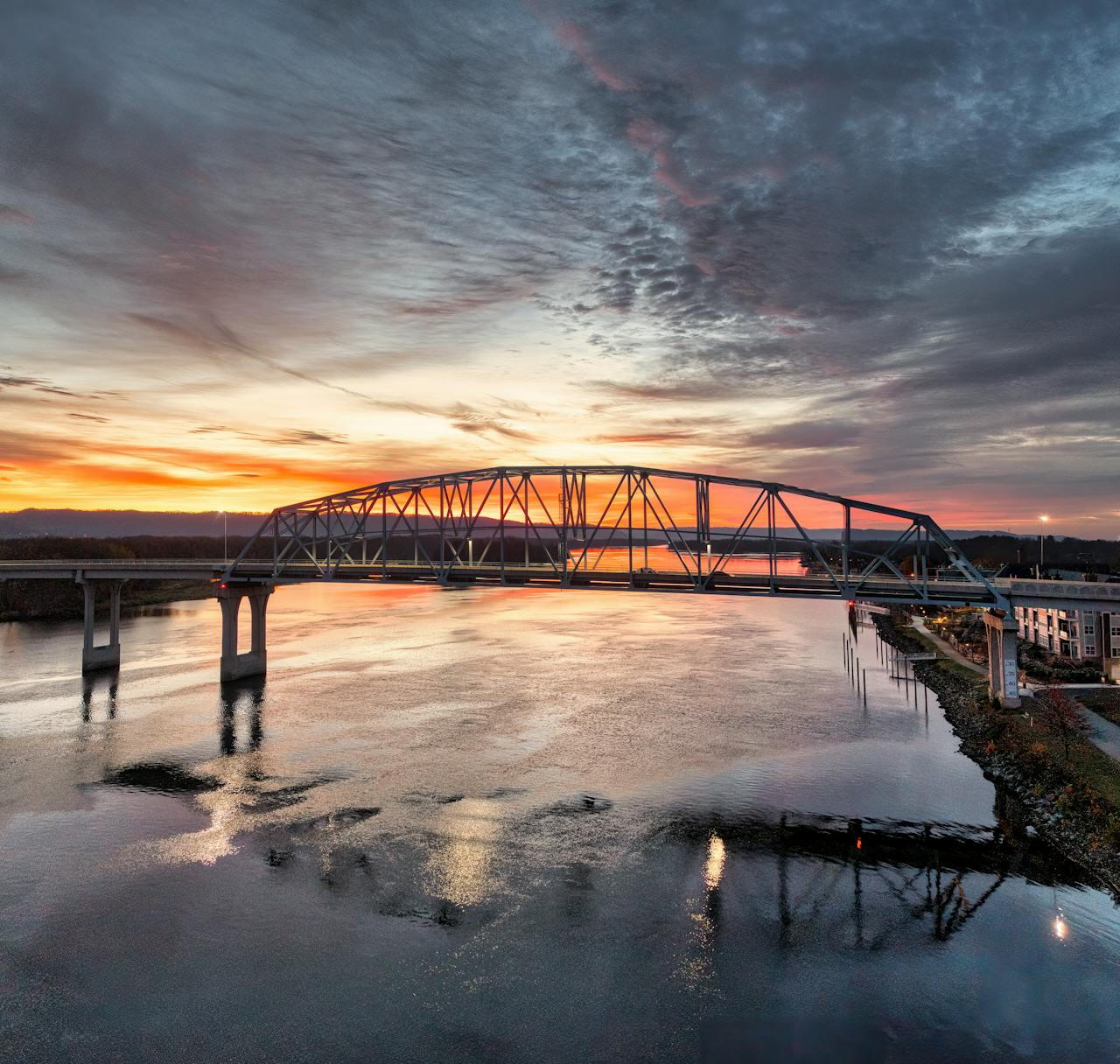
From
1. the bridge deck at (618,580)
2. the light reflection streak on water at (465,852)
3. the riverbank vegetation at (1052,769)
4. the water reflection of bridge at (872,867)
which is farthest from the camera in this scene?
the bridge deck at (618,580)

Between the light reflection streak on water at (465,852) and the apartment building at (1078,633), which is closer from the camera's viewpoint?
the light reflection streak on water at (465,852)

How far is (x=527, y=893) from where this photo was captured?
30.9m

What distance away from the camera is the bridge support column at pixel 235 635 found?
243ft

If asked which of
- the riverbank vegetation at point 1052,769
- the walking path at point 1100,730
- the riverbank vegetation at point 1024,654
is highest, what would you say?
the riverbank vegetation at point 1024,654

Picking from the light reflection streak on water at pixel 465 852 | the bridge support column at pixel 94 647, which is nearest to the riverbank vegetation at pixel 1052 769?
the light reflection streak on water at pixel 465 852

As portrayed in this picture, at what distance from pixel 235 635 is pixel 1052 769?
68174 millimetres

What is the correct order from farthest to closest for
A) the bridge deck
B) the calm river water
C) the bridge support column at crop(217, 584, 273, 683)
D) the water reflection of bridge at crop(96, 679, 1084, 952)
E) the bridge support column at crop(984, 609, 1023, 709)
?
the bridge support column at crop(217, 584, 273, 683), the bridge support column at crop(984, 609, 1023, 709), the bridge deck, the water reflection of bridge at crop(96, 679, 1084, 952), the calm river water

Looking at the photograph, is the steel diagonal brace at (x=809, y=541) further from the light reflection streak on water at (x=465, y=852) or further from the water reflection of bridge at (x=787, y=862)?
the light reflection streak on water at (x=465, y=852)

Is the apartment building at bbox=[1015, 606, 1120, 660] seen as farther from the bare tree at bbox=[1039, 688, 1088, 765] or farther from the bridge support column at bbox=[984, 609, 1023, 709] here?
the bare tree at bbox=[1039, 688, 1088, 765]

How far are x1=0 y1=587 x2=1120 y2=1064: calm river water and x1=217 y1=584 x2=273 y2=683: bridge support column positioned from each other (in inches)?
403

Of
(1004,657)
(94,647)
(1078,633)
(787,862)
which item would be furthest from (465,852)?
(94,647)

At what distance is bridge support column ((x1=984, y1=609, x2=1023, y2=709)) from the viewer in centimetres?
5382

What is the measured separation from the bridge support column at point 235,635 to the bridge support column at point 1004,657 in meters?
66.0

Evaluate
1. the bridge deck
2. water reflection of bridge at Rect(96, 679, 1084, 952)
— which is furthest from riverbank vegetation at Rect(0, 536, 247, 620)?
water reflection of bridge at Rect(96, 679, 1084, 952)
